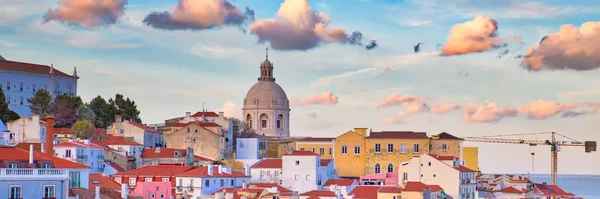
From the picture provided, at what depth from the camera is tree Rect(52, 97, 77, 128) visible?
84.1m

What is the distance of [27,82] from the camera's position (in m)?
97.4

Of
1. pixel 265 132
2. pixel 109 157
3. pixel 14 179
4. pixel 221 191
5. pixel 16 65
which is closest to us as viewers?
pixel 14 179

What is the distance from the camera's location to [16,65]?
98312mm

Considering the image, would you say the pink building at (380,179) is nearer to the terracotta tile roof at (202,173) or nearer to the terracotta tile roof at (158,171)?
the terracotta tile roof at (202,173)

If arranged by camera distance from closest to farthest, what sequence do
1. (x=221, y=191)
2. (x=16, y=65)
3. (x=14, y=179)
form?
(x=14, y=179) → (x=221, y=191) → (x=16, y=65)

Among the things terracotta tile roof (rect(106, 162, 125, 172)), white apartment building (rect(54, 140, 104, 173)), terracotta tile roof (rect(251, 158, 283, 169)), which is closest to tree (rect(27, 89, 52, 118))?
terracotta tile roof (rect(106, 162, 125, 172))

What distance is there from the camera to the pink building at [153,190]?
61166 mm

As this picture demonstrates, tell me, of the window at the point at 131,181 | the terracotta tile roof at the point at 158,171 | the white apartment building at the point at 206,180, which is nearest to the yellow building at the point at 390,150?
the white apartment building at the point at 206,180

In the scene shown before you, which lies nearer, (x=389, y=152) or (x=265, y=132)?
(x=389, y=152)

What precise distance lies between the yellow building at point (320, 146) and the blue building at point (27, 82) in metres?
23.6

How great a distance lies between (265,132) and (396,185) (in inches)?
1519

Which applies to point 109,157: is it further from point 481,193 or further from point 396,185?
point 481,193

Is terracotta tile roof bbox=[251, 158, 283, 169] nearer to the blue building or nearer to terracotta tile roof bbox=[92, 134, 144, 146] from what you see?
terracotta tile roof bbox=[92, 134, 144, 146]

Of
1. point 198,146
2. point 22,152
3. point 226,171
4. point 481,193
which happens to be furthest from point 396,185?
point 22,152
